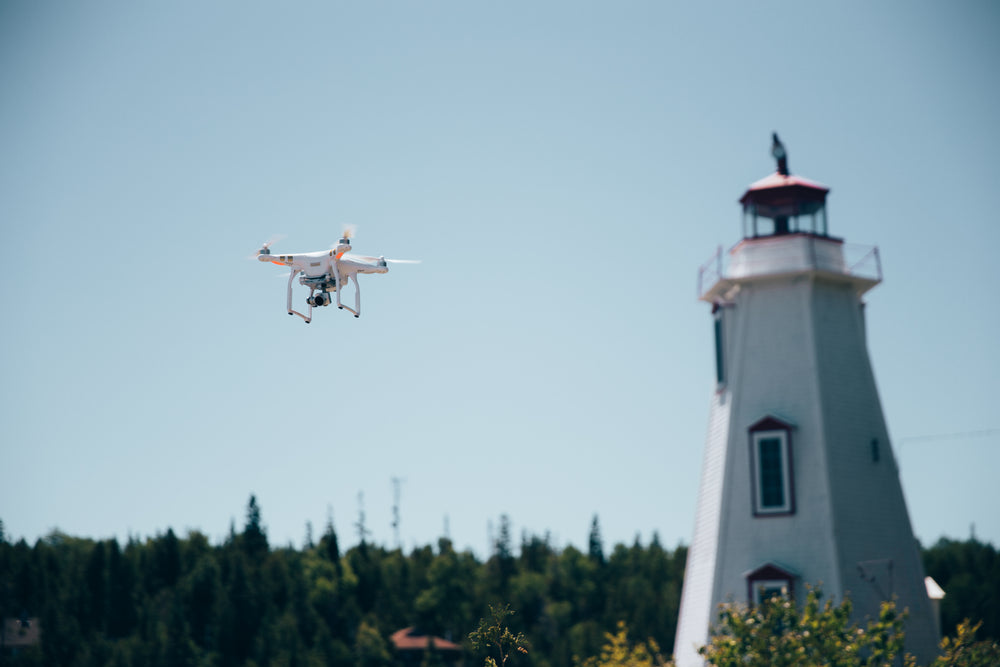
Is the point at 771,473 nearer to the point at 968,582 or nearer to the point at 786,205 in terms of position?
the point at 786,205

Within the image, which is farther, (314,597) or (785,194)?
(314,597)

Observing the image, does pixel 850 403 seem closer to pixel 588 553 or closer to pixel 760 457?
pixel 760 457

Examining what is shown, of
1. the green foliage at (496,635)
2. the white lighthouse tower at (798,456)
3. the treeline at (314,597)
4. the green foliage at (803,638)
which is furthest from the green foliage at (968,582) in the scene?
the green foliage at (496,635)

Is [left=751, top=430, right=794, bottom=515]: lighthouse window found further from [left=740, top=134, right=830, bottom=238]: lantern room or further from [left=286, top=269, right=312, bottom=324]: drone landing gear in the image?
[left=286, top=269, right=312, bottom=324]: drone landing gear

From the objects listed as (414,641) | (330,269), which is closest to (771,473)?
(330,269)

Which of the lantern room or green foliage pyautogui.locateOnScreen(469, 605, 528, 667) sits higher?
the lantern room

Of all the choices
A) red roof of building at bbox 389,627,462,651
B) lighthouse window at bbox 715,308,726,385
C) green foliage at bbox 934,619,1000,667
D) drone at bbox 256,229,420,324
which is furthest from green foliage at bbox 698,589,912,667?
red roof of building at bbox 389,627,462,651

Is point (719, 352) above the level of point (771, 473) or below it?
above

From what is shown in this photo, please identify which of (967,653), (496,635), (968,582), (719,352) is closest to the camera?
(496,635)
